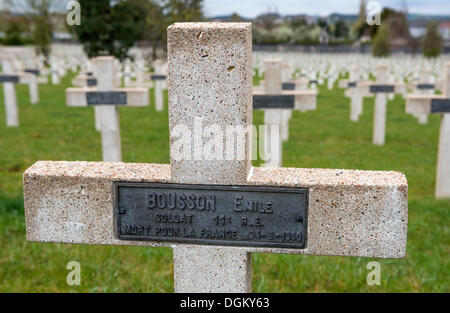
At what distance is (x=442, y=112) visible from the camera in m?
5.77

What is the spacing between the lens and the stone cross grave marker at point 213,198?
2.09 metres

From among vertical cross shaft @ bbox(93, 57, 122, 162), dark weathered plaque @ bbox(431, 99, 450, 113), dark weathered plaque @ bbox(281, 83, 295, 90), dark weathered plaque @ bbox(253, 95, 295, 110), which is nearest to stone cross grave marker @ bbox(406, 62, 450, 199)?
dark weathered plaque @ bbox(431, 99, 450, 113)

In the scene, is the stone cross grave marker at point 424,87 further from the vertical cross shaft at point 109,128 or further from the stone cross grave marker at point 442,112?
the vertical cross shaft at point 109,128

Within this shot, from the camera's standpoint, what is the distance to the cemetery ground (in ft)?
12.5

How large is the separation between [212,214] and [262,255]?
2116 mm

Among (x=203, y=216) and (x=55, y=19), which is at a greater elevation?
(x=55, y=19)

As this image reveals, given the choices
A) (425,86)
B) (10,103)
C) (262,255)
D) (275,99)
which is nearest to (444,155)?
(275,99)

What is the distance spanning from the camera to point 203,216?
2.24m

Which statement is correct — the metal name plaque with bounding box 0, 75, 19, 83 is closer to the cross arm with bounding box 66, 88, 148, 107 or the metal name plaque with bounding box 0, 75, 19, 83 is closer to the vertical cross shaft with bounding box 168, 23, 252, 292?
the cross arm with bounding box 66, 88, 148, 107

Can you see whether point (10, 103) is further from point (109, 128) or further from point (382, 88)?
point (382, 88)

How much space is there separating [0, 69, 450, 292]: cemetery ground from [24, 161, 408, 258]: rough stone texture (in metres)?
1.46

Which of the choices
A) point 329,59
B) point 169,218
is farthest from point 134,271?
point 329,59

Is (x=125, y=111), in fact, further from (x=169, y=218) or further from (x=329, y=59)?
(x=329, y=59)

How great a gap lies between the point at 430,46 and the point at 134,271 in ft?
103
